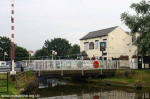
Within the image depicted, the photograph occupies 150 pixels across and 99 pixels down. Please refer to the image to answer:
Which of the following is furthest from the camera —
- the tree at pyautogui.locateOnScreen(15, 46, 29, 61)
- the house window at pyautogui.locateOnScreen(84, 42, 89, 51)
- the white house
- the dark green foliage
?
the tree at pyautogui.locateOnScreen(15, 46, 29, 61)

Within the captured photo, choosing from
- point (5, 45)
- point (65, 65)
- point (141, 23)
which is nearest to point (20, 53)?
point (5, 45)

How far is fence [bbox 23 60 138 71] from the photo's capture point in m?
37.3

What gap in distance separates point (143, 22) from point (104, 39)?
2001 cm

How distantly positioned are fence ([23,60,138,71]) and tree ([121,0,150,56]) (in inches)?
331

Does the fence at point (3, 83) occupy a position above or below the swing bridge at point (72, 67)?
below

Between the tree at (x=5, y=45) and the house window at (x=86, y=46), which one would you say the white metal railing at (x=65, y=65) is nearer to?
the house window at (x=86, y=46)

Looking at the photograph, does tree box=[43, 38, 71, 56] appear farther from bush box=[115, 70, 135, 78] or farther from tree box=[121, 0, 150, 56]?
tree box=[121, 0, 150, 56]

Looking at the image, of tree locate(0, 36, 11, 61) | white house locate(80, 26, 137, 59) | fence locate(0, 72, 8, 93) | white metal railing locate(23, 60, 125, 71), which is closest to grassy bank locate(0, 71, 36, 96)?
fence locate(0, 72, 8, 93)

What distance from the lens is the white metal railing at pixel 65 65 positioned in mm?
37312

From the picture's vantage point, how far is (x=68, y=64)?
40.5 m

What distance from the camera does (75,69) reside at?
40.8 meters

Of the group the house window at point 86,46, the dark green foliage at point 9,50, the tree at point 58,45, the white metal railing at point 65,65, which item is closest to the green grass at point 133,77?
the white metal railing at point 65,65

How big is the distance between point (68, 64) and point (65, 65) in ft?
2.05

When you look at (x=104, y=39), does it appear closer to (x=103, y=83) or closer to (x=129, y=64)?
(x=129, y=64)
